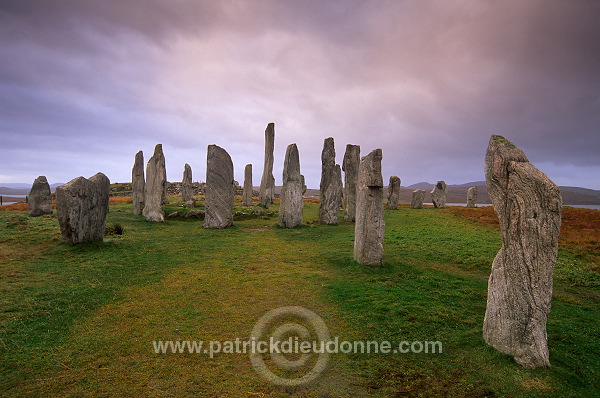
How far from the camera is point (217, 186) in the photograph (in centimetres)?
1716

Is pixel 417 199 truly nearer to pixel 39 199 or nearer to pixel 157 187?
pixel 157 187

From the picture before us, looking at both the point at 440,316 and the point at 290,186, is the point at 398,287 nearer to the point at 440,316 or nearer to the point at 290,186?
the point at 440,316

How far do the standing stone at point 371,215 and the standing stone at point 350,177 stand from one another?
11.1 metres

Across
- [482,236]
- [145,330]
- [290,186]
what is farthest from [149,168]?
[482,236]

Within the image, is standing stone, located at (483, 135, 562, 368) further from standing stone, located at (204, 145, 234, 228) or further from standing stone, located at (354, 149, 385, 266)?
standing stone, located at (204, 145, 234, 228)

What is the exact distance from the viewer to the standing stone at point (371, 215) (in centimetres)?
946

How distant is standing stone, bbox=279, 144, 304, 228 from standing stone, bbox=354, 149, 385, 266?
8.17m

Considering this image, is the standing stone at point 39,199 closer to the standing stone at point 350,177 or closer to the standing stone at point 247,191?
the standing stone at point 247,191

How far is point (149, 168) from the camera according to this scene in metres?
20.4

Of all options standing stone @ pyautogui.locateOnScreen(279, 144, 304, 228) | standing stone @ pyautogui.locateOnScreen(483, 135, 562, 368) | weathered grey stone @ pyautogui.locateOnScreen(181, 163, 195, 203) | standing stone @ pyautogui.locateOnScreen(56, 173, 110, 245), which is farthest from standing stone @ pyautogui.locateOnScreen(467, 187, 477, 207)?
standing stone @ pyautogui.locateOnScreen(56, 173, 110, 245)

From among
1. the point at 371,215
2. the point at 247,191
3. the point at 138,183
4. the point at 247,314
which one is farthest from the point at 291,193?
the point at 247,191

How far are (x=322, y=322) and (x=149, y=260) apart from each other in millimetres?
6946

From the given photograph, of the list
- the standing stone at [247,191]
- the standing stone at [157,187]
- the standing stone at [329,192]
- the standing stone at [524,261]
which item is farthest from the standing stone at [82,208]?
the standing stone at [247,191]

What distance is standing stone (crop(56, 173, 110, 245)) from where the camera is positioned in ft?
35.3
